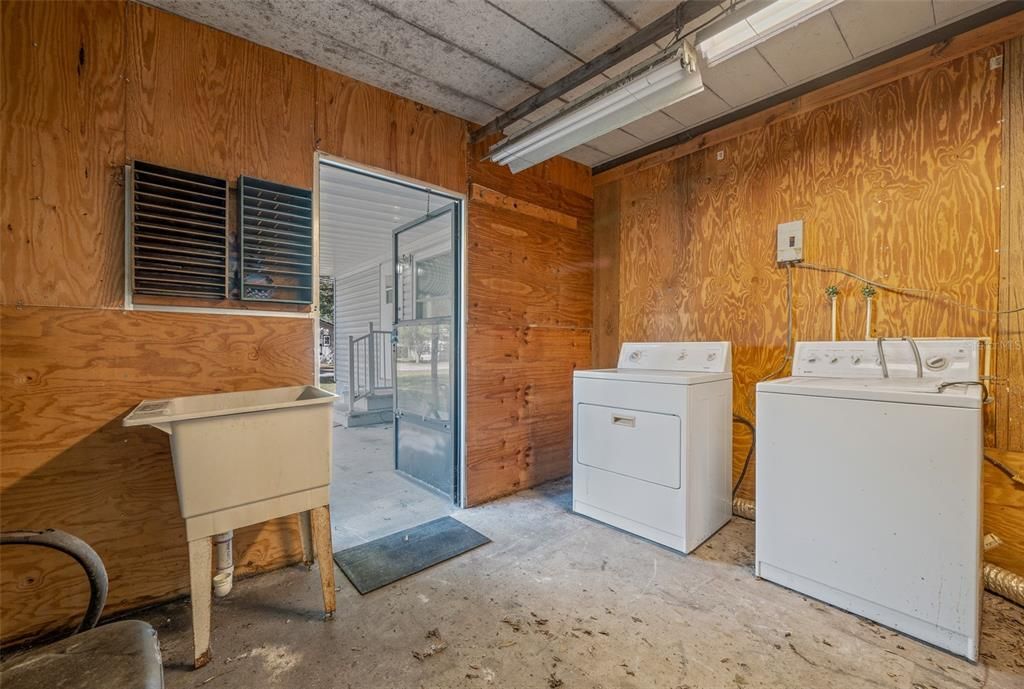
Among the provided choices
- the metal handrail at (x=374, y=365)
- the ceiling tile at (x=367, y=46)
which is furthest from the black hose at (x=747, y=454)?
the metal handrail at (x=374, y=365)

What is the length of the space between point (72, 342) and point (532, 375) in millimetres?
2500

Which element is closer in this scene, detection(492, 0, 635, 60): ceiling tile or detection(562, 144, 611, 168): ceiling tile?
detection(492, 0, 635, 60): ceiling tile

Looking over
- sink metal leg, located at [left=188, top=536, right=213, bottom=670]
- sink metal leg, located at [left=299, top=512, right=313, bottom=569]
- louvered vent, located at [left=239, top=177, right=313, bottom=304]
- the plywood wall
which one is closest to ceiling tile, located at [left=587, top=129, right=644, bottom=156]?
louvered vent, located at [left=239, top=177, right=313, bottom=304]

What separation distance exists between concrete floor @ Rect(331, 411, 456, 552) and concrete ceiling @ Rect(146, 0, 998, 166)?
2.64 m

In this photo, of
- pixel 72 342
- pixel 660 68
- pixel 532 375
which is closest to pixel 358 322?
pixel 532 375

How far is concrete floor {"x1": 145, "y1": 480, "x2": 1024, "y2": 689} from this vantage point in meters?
1.42

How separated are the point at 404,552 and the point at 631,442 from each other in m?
1.40

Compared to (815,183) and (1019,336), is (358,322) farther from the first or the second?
(1019,336)

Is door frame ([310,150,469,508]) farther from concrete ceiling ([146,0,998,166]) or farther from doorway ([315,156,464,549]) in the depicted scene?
concrete ceiling ([146,0,998,166])

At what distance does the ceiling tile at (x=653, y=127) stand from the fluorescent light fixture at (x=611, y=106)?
0.71 metres

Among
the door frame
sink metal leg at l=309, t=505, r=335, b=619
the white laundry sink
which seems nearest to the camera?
the white laundry sink

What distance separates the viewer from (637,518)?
239 centimetres

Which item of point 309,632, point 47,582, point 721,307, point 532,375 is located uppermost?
point 721,307

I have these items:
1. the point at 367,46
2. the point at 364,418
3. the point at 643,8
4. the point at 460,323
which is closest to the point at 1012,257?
the point at 643,8
